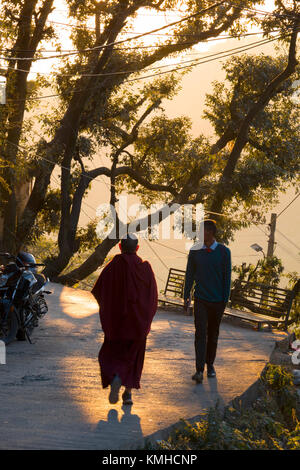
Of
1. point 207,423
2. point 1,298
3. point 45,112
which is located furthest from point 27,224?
point 207,423

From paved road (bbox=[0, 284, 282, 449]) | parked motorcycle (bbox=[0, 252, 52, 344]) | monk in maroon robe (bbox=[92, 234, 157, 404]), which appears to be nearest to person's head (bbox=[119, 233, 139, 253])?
monk in maroon robe (bbox=[92, 234, 157, 404])

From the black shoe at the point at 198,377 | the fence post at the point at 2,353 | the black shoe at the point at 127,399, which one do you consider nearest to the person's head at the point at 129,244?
the black shoe at the point at 127,399

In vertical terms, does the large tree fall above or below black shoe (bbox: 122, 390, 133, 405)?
above

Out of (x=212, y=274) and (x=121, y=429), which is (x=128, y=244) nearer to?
(x=212, y=274)

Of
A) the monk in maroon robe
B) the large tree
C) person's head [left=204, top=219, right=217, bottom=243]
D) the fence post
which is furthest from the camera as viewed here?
the large tree

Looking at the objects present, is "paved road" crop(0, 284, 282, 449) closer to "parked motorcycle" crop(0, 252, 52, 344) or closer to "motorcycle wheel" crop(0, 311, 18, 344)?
"motorcycle wheel" crop(0, 311, 18, 344)

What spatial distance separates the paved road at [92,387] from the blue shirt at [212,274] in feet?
3.18

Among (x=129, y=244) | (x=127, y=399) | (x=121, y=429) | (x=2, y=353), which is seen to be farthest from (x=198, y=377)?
(x=2, y=353)

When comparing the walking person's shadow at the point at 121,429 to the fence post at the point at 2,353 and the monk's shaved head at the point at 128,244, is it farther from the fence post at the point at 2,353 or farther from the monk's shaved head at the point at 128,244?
the fence post at the point at 2,353

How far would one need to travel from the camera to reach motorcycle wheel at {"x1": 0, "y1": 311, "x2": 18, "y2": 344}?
10.1 meters

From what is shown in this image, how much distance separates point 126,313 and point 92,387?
1140mm

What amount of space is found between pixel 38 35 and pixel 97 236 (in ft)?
30.4

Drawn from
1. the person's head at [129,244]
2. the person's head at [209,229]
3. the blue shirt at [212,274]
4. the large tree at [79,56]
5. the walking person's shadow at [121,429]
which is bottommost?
the walking person's shadow at [121,429]

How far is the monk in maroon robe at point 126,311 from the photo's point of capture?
266 inches
